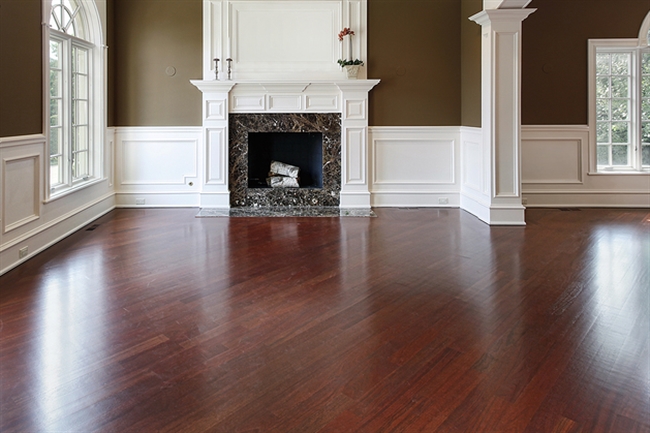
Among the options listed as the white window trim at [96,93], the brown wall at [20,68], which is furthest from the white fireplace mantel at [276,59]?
the brown wall at [20,68]

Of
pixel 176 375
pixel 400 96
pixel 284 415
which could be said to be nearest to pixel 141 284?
pixel 176 375

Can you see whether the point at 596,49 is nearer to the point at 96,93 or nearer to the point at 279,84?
the point at 279,84

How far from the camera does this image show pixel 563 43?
6918 millimetres

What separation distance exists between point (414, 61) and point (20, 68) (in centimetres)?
466

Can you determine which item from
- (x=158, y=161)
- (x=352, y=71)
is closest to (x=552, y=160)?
(x=352, y=71)

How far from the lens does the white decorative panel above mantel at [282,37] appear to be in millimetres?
6863

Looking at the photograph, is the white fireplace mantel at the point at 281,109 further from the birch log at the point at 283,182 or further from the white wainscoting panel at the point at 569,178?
the white wainscoting panel at the point at 569,178

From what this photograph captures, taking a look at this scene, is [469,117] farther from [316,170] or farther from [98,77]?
[98,77]

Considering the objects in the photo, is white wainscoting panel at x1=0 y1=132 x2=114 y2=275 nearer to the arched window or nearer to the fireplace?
the arched window

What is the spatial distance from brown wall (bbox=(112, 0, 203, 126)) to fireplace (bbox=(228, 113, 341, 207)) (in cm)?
69

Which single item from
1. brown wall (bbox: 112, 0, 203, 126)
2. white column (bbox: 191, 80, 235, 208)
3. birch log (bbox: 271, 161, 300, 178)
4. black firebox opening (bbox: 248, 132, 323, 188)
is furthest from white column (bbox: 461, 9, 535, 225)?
brown wall (bbox: 112, 0, 203, 126)

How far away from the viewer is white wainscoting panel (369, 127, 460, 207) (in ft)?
23.3

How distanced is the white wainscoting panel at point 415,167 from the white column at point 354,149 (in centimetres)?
16

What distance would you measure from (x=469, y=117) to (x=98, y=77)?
466 cm
